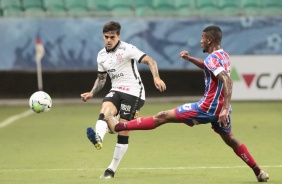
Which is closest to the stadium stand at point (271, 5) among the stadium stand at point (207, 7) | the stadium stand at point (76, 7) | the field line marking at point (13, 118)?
the stadium stand at point (207, 7)

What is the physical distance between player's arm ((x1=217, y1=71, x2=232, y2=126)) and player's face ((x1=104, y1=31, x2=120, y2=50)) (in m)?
1.83

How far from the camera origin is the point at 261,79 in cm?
1995

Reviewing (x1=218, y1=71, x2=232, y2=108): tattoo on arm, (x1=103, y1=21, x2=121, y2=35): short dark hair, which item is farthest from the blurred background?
(x1=218, y1=71, x2=232, y2=108): tattoo on arm

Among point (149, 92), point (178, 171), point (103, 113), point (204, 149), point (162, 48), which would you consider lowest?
point (149, 92)

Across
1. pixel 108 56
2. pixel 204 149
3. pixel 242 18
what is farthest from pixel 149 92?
pixel 108 56

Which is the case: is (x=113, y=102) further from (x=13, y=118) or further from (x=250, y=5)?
(x=250, y=5)

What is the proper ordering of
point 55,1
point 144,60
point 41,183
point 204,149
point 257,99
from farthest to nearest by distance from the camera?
1. point 55,1
2. point 257,99
3. point 204,149
4. point 144,60
5. point 41,183

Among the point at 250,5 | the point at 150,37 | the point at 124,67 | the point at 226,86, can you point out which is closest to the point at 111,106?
the point at 124,67

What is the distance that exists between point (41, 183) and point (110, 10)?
13.1 meters

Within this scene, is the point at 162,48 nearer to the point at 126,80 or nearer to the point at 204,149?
the point at 204,149

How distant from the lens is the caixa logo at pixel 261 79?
65.1ft

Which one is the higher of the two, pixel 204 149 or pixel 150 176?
pixel 150 176

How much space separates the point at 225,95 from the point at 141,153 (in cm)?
395

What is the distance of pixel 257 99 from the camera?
1998 cm
